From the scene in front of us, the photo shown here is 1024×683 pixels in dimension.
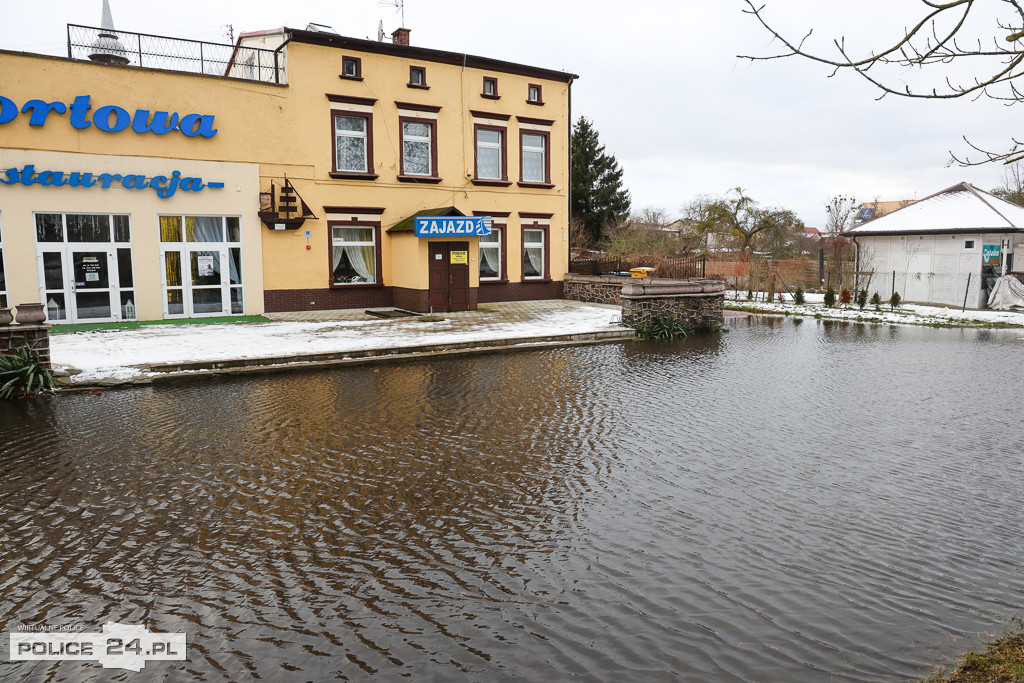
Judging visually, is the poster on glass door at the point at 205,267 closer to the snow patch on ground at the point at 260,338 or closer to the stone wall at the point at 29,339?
the snow patch on ground at the point at 260,338

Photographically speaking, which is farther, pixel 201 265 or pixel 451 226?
pixel 451 226

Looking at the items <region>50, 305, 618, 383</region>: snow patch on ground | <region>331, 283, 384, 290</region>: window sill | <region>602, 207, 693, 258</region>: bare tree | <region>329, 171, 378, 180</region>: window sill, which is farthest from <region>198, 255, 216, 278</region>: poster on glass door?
<region>602, 207, 693, 258</region>: bare tree

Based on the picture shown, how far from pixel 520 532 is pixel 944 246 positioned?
28.3 meters

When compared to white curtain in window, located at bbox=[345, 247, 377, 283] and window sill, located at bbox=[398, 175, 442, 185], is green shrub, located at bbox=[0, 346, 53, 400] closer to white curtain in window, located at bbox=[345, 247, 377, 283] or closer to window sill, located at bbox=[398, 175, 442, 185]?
white curtain in window, located at bbox=[345, 247, 377, 283]

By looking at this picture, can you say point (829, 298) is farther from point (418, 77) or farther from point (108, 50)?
point (108, 50)

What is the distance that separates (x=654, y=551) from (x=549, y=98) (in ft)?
72.2

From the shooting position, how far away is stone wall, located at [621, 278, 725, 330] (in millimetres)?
17688

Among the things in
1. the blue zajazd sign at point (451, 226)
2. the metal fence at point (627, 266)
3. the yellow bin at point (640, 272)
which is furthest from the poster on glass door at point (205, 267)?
the yellow bin at point (640, 272)

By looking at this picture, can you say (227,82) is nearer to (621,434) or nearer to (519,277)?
(519,277)

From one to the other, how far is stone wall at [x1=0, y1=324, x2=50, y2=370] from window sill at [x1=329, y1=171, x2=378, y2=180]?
1100 centimetres

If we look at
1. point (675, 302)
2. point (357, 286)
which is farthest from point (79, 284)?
point (675, 302)

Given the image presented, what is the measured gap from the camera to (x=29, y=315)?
10906mm

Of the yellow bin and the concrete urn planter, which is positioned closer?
the concrete urn planter

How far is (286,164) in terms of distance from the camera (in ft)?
65.9
